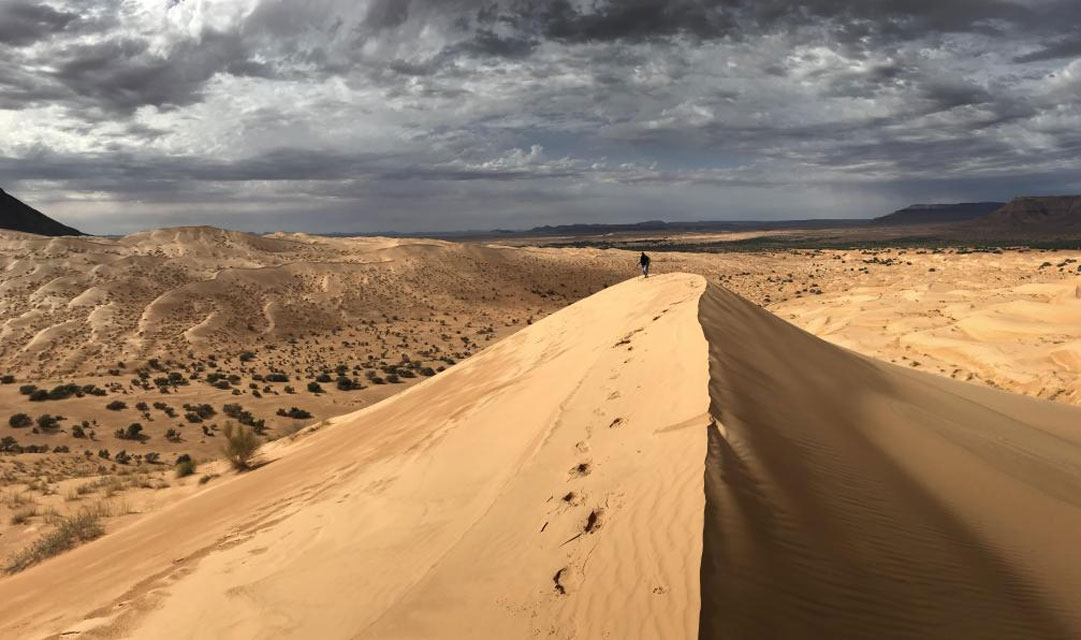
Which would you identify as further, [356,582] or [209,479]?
[209,479]

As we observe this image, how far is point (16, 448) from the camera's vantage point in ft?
54.4

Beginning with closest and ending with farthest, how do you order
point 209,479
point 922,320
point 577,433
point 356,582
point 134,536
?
point 356,582, point 577,433, point 134,536, point 209,479, point 922,320

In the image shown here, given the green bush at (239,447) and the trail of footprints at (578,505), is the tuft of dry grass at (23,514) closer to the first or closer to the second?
the green bush at (239,447)

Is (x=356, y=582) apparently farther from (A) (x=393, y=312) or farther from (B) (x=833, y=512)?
(A) (x=393, y=312)

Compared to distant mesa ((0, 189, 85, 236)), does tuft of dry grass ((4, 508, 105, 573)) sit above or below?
below

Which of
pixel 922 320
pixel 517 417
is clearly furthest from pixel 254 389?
pixel 922 320

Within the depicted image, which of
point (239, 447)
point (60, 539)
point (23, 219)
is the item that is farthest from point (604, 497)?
point (23, 219)

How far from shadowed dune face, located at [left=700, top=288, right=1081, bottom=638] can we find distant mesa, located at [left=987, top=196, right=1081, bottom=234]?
19602 centimetres

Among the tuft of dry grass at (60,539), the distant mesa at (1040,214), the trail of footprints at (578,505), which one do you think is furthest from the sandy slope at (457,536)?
the distant mesa at (1040,214)

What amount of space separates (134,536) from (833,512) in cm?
833

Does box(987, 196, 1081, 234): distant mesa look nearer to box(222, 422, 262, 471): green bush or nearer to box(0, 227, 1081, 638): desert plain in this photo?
A: box(0, 227, 1081, 638): desert plain

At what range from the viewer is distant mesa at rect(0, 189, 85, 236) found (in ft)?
322

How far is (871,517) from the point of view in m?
5.70

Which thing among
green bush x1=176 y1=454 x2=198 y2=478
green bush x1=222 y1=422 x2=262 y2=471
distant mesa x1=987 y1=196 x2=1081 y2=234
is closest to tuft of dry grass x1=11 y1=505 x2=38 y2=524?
green bush x1=176 y1=454 x2=198 y2=478
